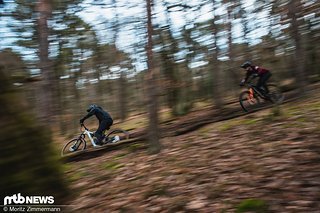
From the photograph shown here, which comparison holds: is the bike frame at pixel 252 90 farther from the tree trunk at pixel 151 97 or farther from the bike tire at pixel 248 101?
the tree trunk at pixel 151 97

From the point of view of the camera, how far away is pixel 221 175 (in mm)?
5449

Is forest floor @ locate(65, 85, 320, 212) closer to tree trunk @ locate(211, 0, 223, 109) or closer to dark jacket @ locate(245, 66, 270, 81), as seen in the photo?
dark jacket @ locate(245, 66, 270, 81)

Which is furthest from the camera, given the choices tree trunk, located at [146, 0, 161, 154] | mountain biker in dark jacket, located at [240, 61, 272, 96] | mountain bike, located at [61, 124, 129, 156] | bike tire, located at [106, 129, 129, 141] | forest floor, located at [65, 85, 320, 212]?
bike tire, located at [106, 129, 129, 141]

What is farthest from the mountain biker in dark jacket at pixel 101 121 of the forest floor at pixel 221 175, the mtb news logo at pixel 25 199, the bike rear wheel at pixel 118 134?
the mtb news logo at pixel 25 199

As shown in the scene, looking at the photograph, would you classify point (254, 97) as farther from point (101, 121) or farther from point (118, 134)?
point (101, 121)

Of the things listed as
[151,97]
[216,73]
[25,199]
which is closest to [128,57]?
[216,73]

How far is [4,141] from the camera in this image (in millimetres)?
2209

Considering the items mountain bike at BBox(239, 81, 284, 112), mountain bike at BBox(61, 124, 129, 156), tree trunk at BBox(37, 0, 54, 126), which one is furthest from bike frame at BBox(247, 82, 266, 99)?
tree trunk at BBox(37, 0, 54, 126)

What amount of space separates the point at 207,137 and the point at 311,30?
12.6 feet

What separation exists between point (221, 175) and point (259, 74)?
308 inches

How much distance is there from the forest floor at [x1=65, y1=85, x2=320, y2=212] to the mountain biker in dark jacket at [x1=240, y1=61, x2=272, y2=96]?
2.95 m

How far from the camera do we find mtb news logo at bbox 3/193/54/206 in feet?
7.14

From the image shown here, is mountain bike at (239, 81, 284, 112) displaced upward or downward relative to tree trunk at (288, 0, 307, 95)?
downward

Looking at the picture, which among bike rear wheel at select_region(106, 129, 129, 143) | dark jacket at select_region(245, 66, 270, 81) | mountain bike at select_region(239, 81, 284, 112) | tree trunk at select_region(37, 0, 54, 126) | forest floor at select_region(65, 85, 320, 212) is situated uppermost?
tree trunk at select_region(37, 0, 54, 126)
